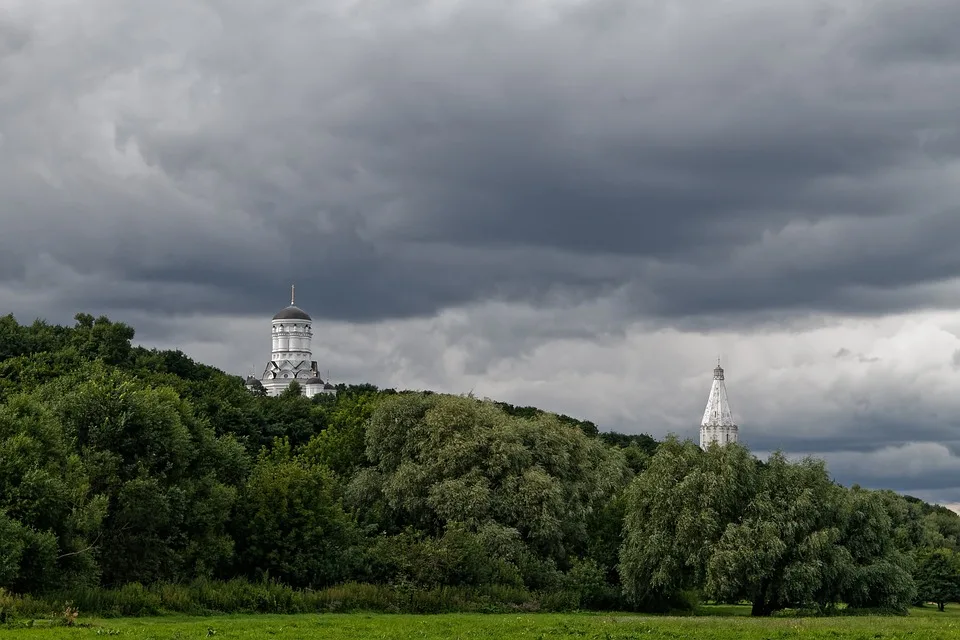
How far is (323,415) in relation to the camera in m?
117

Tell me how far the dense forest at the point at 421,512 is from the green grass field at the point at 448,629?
25.5ft

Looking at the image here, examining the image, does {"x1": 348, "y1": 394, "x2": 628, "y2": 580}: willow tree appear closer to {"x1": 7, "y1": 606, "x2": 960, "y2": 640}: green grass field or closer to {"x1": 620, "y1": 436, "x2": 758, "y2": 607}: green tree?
{"x1": 620, "y1": 436, "x2": 758, "y2": 607}: green tree

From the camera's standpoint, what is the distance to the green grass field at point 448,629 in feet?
125

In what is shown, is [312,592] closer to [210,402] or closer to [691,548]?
[691,548]

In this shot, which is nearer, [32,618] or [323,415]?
[32,618]

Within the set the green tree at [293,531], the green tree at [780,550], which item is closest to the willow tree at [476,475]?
the green tree at [293,531]

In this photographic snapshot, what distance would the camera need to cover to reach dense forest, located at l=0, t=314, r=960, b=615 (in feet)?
175

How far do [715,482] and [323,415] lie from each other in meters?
57.6

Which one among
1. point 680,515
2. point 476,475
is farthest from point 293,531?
point 680,515

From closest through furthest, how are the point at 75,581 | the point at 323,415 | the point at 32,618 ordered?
the point at 32,618 < the point at 75,581 < the point at 323,415

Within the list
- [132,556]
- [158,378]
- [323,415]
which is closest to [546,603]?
[132,556]

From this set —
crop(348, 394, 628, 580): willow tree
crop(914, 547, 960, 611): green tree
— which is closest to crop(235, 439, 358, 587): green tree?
crop(348, 394, 628, 580): willow tree

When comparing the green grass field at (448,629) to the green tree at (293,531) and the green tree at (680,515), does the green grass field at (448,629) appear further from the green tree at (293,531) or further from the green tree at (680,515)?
the green tree at (680,515)

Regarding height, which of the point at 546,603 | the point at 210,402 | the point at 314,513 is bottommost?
the point at 546,603
